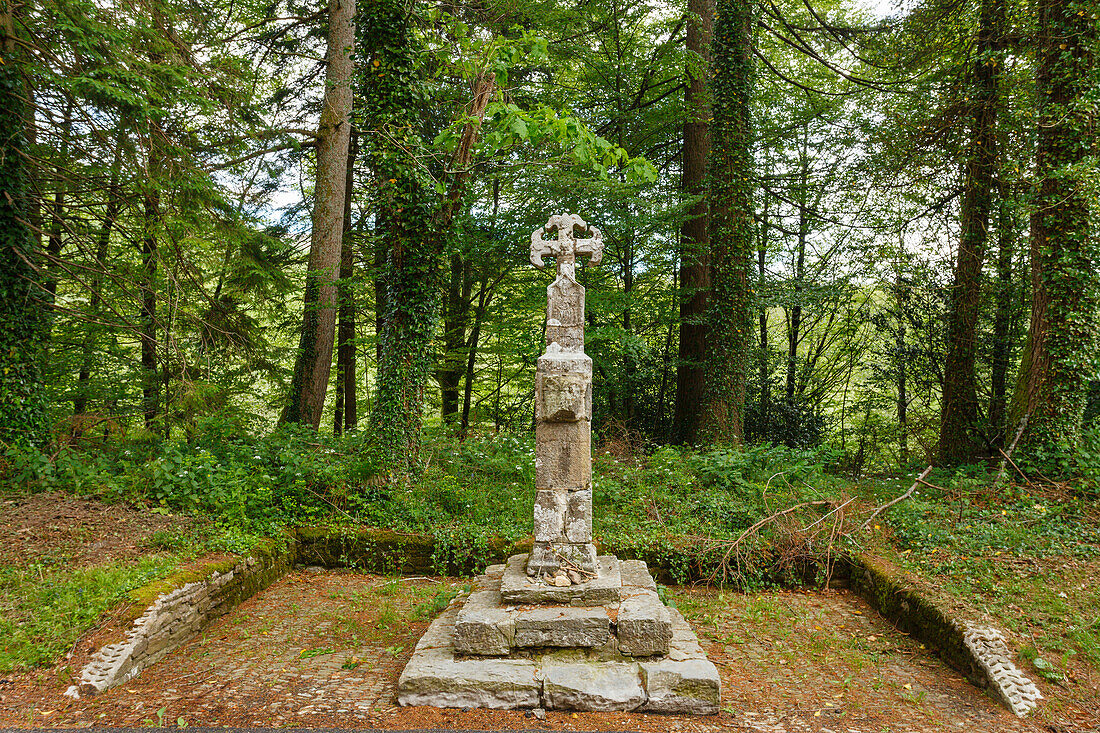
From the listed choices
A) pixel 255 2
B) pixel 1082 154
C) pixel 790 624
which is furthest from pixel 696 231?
pixel 255 2

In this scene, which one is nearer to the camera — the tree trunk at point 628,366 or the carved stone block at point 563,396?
the carved stone block at point 563,396

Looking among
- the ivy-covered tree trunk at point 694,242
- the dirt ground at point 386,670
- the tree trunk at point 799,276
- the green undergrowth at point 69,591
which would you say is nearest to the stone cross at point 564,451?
the dirt ground at point 386,670

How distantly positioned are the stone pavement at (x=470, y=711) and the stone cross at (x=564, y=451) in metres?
1.12

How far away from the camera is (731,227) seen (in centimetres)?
984

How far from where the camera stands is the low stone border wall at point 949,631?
12.8ft

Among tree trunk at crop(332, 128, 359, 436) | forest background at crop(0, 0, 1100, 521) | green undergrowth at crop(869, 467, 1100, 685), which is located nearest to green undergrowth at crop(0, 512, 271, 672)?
forest background at crop(0, 0, 1100, 521)

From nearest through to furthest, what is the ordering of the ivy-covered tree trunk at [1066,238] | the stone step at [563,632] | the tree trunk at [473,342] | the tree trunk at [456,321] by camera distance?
1. the stone step at [563,632]
2. the ivy-covered tree trunk at [1066,238]
3. the tree trunk at [473,342]
4. the tree trunk at [456,321]

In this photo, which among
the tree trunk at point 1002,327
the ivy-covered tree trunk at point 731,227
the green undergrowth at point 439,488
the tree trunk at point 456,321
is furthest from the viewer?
the tree trunk at point 456,321

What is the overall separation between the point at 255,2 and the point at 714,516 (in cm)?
1273

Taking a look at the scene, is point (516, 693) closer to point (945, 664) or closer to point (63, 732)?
point (63, 732)

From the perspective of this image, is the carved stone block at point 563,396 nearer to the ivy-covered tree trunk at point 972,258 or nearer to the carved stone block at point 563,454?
the carved stone block at point 563,454

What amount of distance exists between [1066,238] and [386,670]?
9325 mm

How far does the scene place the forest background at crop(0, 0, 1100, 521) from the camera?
7.18 meters

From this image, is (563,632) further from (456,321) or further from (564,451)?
(456,321)
